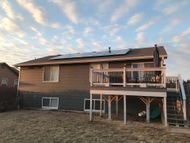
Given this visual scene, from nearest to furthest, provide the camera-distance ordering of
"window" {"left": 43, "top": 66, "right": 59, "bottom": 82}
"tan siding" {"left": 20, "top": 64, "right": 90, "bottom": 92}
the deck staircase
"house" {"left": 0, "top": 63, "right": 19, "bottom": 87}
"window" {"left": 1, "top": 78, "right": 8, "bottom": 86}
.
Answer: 1. the deck staircase
2. "tan siding" {"left": 20, "top": 64, "right": 90, "bottom": 92}
3. "window" {"left": 43, "top": 66, "right": 59, "bottom": 82}
4. "house" {"left": 0, "top": 63, "right": 19, "bottom": 87}
5. "window" {"left": 1, "top": 78, "right": 8, "bottom": 86}

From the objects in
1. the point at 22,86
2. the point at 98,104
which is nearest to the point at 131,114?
the point at 98,104

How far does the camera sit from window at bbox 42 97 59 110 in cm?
1513

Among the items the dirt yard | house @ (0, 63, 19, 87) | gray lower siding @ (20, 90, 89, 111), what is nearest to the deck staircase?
the dirt yard

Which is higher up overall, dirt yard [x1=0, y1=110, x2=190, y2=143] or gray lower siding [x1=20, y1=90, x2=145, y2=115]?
gray lower siding [x1=20, y1=90, x2=145, y2=115]

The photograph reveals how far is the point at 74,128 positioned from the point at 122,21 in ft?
33.4

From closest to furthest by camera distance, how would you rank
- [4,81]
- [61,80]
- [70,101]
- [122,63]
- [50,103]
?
[122,63]
[70,101]
[61,80]
[50,103]
[4,81]

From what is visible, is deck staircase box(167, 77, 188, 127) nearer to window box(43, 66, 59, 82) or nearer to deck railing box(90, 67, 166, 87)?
deck railing box(90, 67, 166, 87)

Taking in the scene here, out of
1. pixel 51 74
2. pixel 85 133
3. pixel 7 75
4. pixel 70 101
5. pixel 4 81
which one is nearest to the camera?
pixel 85 133

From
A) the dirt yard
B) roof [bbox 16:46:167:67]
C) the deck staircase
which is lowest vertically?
the dirt yard

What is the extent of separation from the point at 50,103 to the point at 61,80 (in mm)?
2158

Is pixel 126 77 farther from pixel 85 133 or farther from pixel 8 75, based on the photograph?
pixel 8 75

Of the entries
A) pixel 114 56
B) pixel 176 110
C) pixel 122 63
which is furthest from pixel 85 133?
pixel 114 56

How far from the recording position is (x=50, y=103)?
1544 cm

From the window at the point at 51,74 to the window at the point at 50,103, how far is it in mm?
1527
